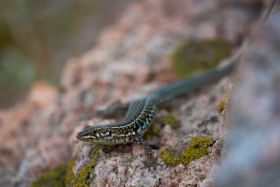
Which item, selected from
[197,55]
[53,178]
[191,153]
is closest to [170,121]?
[191,153]

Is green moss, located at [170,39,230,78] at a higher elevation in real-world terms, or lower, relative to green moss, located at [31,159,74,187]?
higher

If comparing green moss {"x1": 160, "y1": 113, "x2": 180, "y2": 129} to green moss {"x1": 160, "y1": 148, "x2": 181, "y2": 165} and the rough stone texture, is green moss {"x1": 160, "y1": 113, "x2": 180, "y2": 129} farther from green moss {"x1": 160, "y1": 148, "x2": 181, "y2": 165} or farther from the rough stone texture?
green moss {"x1": 160, "y1": 148, "x2": 181, "y2": 165}

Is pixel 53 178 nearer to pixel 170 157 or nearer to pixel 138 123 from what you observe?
pixel 138 123

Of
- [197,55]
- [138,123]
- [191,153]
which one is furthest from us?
[197,55]

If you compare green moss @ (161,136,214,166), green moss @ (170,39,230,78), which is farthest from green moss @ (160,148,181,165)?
green moss @ (170,39,230,78)

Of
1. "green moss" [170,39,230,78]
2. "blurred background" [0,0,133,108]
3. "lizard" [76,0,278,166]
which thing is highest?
"blurred background" [0,0,133,108]

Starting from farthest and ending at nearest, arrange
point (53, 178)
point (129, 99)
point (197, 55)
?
point (197, 55), point (129, 99), point (53, 178)
